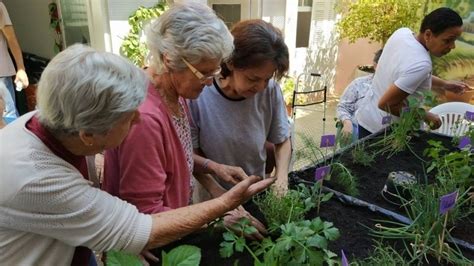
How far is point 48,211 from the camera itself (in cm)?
76

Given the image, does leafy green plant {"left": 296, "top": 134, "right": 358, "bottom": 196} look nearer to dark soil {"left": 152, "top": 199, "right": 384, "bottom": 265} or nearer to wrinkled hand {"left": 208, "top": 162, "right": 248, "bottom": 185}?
dark soil {"left": 152, "top": 199, "right": 384, "bottom": 265}

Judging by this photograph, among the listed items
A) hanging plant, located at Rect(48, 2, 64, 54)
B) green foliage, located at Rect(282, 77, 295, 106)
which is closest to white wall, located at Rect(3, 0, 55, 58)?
hanging plant, located at Rect(48, 2, 64, 54)

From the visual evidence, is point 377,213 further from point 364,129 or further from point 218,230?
point 364,129

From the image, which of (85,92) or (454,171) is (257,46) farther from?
(454,171)

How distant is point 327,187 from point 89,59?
104cm

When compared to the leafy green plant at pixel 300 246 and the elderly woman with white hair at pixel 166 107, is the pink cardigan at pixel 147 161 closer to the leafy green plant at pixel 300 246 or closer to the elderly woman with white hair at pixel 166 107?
the elderly woman with white hair at pixel 166 107

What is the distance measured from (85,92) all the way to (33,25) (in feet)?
16.8

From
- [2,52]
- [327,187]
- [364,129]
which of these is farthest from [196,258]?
[2,52]

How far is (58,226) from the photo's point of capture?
2.54 ft

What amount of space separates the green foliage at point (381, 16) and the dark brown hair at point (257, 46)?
3.46 metres

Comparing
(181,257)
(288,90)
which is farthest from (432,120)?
(288,90)

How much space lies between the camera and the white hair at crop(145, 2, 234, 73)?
984 mm

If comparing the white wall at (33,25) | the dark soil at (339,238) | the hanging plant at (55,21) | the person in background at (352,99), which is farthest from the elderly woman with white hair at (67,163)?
the white wall at (33,25)

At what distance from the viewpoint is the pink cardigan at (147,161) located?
3.04ft
